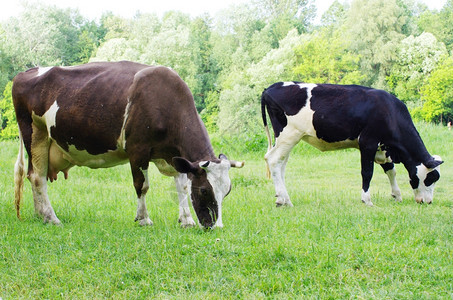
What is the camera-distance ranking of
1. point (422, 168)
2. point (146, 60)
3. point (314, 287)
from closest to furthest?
1. point (314, 287)
2. point (422, 168)
3. point (146, 60)

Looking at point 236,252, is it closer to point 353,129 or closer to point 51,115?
point 51,115

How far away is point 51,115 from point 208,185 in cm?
245

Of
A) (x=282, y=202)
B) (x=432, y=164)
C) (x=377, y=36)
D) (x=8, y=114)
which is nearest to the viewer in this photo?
(x=282, y=202)

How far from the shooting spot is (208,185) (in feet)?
18.5

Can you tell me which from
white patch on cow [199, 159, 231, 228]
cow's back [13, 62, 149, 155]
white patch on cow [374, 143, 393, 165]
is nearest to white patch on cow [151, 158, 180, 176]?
cow's back [13, 62, 149, 155]

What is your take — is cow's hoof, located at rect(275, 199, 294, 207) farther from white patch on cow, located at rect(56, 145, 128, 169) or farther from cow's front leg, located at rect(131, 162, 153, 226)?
white patch on cow, located at rect(56, 145, 128, 169)

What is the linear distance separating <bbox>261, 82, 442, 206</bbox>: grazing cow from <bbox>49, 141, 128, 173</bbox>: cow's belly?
9.43 feet

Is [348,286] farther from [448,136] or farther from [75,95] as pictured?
[448,136]

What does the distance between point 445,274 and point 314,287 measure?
1.14 m

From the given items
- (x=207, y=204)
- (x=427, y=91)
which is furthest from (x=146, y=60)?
(x=207, y=204)

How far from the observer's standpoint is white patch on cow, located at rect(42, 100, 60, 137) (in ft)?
21.7

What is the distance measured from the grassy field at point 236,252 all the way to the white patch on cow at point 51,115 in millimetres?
1288

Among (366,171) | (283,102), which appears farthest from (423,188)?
(283,102)

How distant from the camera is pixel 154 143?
6117 millimetres
